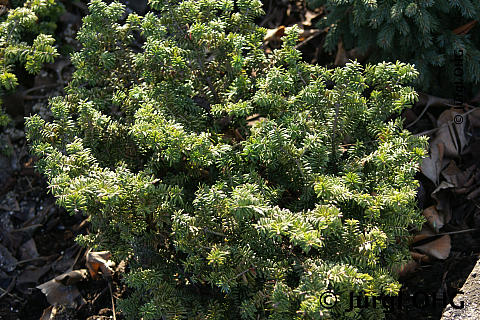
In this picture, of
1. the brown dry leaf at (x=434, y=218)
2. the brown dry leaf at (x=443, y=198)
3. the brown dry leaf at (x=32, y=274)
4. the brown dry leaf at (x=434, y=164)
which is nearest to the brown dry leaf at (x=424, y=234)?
the brown dry leaf at (x=434, y=218)

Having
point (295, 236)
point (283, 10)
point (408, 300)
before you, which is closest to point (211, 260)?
point (295, 236)

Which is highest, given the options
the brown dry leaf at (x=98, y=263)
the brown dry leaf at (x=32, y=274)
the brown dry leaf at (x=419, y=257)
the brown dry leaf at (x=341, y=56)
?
the brown dry leaf at (x=341, y=56)

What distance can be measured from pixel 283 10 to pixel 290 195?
7.33 ft

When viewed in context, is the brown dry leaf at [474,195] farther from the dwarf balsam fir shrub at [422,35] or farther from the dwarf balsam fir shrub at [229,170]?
the dwarf balsam fir shrub at [229,170]

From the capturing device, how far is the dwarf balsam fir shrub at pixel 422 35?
9.97 ft

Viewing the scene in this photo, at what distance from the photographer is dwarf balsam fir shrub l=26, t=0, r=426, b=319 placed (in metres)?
2.12

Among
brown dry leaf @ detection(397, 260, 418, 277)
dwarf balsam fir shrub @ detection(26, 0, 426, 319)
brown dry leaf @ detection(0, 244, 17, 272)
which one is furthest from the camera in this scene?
brown dry leaf @ detection(0, 244, 17, 272)

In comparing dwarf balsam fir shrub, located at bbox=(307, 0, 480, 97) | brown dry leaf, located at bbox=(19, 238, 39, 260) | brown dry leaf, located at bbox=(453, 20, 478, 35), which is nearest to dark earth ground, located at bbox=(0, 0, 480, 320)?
brown dry leaf, located at bbox=(19, 238, 39, 260)

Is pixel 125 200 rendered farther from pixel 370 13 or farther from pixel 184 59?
pixel 370 13

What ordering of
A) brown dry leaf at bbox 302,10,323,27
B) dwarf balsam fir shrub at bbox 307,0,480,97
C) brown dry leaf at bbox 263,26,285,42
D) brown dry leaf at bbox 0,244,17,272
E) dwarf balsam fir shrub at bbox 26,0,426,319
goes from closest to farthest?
dwarf balsam fir shrub at bbox 26,0,426,319
dwarf balsam fir shrub at bbox 307,0,480,97
brown dry leaf at bbox 0,244,17,272
brown dry leaf at bbox 263,26,285,42
brown dry leaf at bbox 302,10,323,27

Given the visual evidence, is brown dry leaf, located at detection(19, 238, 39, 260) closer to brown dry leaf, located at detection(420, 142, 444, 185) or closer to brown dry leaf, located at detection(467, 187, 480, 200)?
brown dry leaf, located at detection(420, 142, 444, 185)

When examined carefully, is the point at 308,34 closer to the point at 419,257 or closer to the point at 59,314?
the point at 419,257

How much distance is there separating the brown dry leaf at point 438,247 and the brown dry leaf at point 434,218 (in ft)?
0.26

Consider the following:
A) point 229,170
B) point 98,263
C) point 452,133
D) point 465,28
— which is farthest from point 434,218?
point 98,263
